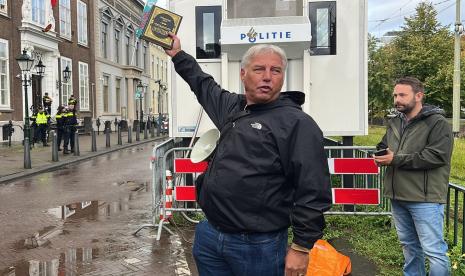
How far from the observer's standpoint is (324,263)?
3.66 m

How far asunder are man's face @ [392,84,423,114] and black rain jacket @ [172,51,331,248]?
1495 millimetres

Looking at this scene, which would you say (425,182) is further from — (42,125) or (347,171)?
(42,125)

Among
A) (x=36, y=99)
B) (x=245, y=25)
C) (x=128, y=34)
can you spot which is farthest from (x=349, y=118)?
(x=128, y=34)

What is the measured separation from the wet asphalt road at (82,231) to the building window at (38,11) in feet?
53.5

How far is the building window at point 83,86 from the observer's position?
32.4 meters

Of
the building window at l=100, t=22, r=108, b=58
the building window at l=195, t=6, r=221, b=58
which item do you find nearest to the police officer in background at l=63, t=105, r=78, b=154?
the building window at l=195, t=6, r=221, b=58

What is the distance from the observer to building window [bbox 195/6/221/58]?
671cm

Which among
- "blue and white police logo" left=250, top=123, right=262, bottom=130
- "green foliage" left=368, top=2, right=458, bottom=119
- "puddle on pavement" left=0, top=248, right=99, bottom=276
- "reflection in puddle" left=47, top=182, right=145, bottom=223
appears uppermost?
"green foliage" left=368, top=2, right=458, bottom=119

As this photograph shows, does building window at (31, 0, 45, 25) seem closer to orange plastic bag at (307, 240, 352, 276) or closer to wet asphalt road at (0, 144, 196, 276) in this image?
wet asphalt road at (0, 144, 196, 276)

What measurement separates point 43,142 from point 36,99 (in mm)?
7659

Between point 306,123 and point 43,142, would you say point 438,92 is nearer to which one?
point 43,142

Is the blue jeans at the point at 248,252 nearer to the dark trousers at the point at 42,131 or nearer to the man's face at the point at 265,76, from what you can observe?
the man's face at the point at 265,76

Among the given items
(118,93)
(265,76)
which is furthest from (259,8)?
(118,93)

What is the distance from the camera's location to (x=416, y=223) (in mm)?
3520
